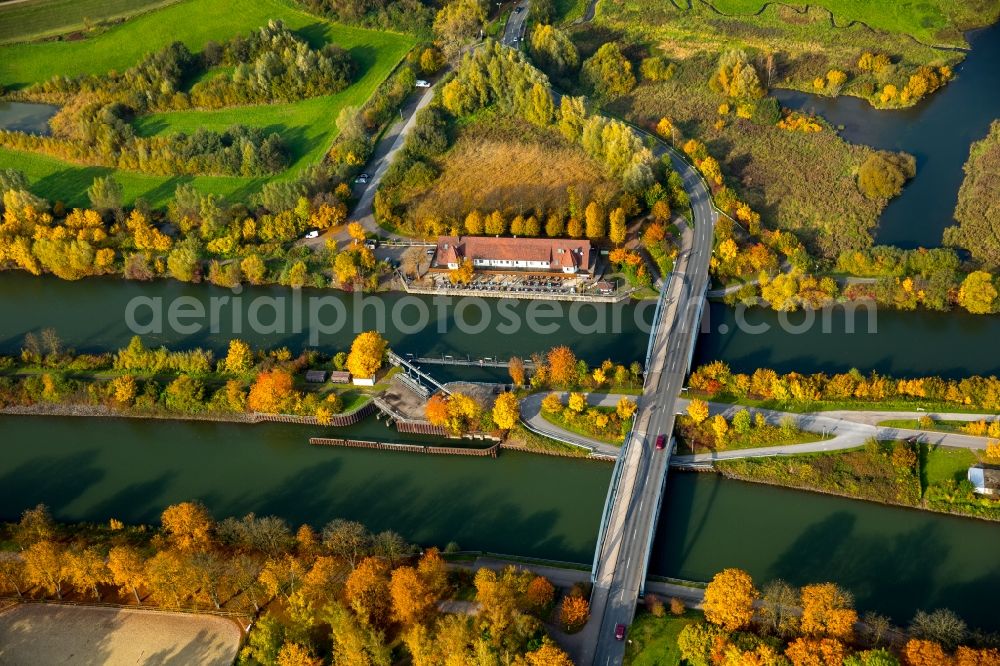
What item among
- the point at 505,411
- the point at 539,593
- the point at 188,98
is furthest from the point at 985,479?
the point at 188,98

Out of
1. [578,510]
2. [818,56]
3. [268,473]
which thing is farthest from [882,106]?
[268,473]

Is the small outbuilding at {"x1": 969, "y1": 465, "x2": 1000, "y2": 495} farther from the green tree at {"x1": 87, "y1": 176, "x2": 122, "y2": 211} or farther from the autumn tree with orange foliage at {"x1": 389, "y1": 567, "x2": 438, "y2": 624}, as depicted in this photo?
the green tree at {"x1": 87, "y1": 176, "x2": 122, "y2": 211}

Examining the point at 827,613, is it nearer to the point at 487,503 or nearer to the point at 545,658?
the point at 545,658

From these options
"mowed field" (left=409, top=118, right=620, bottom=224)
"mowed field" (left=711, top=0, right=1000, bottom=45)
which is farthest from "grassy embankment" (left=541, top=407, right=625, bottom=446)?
"mowed field" (left=711, top=0, right=1000, bottom=45)

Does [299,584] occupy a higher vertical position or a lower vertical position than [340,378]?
lower

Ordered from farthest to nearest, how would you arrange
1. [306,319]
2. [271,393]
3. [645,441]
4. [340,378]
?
[306,319] → [340,378] → [271,393] → [645,441]

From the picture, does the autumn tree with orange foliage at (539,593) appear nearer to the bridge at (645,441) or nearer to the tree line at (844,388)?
the bridge at (645,441)

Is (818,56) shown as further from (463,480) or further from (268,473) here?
(268,473)

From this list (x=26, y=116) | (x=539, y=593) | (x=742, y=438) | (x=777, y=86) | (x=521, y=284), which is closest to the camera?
(x=539, y=593)
